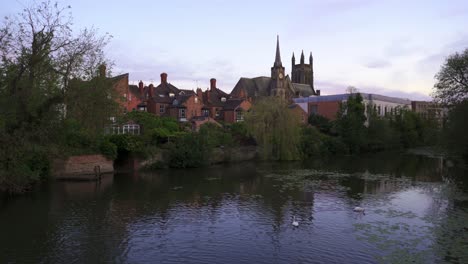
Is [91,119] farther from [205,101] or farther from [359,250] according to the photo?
[205,101]

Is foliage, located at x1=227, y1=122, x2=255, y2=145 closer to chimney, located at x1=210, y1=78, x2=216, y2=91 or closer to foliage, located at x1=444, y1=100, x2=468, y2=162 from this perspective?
foliage, located at x1=444, y1=100, x2=468, y2=162

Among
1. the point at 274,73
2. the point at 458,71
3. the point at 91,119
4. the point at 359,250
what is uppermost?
the point at 274,73

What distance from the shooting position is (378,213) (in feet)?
70.7

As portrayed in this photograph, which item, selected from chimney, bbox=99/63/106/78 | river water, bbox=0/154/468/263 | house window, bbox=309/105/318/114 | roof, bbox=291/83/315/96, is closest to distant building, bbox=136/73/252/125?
house window, bbox=309/105/318/114

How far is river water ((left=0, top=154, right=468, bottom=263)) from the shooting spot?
15.3 metres

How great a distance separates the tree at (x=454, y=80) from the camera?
122 ft

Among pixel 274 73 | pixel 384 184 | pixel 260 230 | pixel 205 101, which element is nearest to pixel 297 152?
pixel 384 184

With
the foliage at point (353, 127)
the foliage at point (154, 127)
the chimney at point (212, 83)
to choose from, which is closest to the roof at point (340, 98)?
the foliage at point (353, 127)

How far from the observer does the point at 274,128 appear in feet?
156

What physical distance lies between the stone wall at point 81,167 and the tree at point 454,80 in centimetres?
3317

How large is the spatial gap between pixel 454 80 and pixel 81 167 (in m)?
36.2

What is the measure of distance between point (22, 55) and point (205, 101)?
52.9 m

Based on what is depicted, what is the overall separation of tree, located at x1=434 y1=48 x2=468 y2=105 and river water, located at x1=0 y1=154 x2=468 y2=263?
27.7 ft

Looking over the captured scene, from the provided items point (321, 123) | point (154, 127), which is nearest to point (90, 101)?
point (154, 127)
